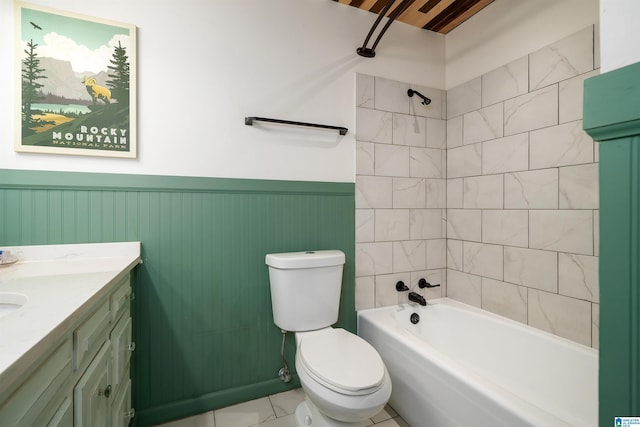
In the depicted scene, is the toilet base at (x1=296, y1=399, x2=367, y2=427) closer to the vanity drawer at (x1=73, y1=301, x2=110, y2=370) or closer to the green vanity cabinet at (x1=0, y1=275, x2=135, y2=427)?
the green vanity cabinet at (x1=0, y1=275, x2=135, y2=427)

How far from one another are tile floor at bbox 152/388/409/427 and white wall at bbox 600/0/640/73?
178 centimetres

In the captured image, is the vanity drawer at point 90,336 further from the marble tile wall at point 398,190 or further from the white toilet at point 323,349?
the marble tile wall at point 398,190

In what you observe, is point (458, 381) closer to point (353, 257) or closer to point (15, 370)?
point (353, 257)

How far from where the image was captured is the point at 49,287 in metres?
0.92

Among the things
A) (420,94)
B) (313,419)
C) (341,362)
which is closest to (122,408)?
(313,419)

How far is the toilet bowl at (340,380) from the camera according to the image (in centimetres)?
118

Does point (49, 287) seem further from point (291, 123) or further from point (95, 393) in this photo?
point (291, 123)

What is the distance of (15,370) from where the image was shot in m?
0.47

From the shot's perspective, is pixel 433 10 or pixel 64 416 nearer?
pixel 64 416

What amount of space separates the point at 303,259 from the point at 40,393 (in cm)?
117

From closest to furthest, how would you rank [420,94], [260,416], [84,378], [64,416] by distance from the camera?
[64,416]
[84,378]
[260,416]
[420,94]

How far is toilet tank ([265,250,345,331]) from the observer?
5.41ft

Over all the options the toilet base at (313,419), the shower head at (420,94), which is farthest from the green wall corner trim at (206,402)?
the shower head at (420,94)

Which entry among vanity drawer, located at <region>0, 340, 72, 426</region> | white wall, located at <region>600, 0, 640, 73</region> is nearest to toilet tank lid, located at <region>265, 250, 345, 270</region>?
vanity drawer, located at <region>0, 340, 72, 426</region>
